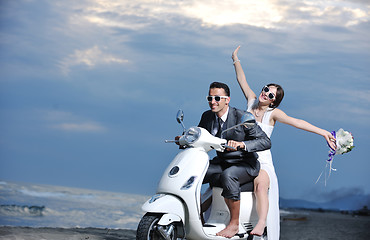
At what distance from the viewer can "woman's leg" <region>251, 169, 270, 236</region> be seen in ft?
15.1

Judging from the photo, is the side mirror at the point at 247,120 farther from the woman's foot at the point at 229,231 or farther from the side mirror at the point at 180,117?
the woman's foot at the point at 229,231

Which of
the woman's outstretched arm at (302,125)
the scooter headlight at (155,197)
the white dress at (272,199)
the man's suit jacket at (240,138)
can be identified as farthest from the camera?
the woman's outstretched arm at (302,125)

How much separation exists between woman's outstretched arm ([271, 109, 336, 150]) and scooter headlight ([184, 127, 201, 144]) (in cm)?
124

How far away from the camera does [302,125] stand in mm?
5473

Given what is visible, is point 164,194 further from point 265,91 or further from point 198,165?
point 265,91

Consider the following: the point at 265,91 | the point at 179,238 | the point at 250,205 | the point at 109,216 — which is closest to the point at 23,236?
the point at 179,238

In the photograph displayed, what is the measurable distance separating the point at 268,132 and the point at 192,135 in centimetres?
117

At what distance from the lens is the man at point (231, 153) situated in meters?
4.44

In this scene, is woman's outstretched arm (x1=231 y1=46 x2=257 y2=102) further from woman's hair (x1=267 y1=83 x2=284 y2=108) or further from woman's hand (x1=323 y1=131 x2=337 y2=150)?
woman's hand (x1=323 y1=131 x2=337 y2=150)

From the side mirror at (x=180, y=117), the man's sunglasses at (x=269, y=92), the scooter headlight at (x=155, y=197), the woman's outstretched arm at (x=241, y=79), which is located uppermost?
the woman's outstretched arm at (x=241, y=79)

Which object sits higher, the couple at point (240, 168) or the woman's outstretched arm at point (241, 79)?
the woman's outstretched arm at point (241, 79)

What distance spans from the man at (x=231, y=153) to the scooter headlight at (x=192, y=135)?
0.83 feet

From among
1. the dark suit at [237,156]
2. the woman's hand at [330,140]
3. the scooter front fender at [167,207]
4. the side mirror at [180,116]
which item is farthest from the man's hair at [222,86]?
the woman's hand at [330,140]

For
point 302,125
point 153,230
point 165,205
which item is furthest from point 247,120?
point 302,125
